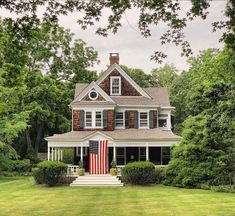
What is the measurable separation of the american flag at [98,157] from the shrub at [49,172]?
3.73 m

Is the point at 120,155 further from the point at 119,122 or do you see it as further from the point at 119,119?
the point at 119,119

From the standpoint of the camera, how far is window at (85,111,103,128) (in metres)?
35.7

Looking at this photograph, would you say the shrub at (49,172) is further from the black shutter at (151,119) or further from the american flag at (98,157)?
the black shutter at (151,119)

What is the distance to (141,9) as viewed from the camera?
10.9 m

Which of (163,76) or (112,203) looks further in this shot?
(163,76)

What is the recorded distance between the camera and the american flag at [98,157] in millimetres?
32438

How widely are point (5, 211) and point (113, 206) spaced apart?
4.12 meters

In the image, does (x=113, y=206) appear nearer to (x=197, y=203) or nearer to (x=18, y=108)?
(x=197, y=203)

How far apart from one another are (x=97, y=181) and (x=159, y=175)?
13.4 feet

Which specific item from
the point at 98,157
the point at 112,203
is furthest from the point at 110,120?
the point at 112,203

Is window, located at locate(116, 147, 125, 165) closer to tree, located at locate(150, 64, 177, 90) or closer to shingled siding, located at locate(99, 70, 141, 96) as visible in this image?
shingled siding, located at locate(99, 70, 141, 96)

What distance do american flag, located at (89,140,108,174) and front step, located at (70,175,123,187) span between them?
1635 millimetres

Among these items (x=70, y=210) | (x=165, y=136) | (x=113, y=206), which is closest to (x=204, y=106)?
(x=165, y=136)

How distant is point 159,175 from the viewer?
98.5 feet
